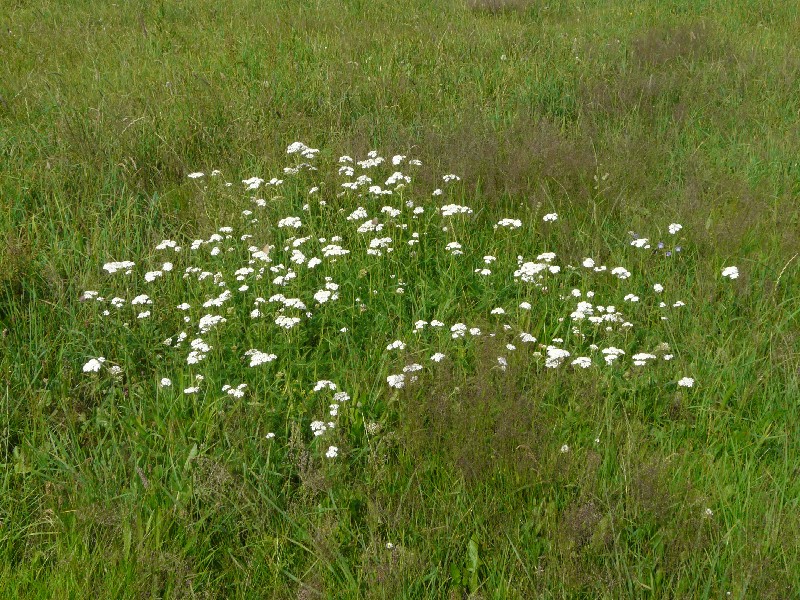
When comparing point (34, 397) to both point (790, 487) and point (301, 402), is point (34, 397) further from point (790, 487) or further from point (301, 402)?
point (790, 487)

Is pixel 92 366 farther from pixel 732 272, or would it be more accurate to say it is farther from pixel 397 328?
pixel 732 272

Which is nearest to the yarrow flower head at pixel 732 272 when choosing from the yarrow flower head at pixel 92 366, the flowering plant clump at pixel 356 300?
the flowering plant clump at pixel 356 300

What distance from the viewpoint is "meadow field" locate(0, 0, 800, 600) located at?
2568 millimetres

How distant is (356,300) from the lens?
380 centimetres

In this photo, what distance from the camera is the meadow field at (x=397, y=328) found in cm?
257

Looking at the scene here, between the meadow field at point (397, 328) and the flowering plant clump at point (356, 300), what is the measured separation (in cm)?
2

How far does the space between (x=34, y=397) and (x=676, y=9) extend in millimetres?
8148

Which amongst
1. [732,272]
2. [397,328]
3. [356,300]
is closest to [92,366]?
[356,300]

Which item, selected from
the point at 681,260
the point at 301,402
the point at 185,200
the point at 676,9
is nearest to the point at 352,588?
the point at 301,402

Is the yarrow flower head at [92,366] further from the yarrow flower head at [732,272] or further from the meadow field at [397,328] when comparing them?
the yarrow flower head at [732,272]

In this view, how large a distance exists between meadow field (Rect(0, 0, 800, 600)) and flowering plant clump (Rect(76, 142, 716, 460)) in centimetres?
2

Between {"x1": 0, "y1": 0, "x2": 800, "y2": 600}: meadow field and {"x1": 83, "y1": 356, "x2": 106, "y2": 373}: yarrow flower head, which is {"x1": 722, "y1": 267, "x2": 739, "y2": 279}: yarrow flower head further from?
{"x1": 83, "y1": 356, "x2": 106, "y2": 373}: yarrow flower head

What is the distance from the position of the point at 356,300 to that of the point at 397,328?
0.25 meters

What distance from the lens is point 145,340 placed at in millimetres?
3611
